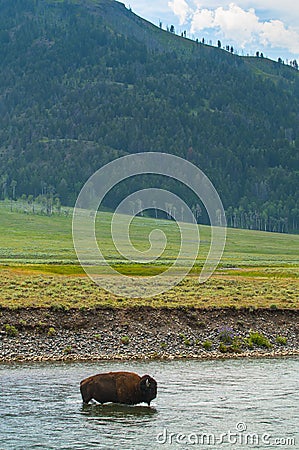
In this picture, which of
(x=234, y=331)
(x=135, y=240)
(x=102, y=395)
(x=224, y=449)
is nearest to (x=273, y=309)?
(x=234, y=331)

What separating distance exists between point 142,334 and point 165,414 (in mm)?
19467

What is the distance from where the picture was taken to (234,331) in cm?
4794

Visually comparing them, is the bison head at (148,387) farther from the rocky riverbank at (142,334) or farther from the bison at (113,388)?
the rocky riverbank at (142,334)

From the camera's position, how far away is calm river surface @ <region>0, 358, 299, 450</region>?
23.7 metres

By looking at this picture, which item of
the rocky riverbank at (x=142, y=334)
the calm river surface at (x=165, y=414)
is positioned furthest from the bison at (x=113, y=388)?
the rocky riverbank at (x=142, y=334)

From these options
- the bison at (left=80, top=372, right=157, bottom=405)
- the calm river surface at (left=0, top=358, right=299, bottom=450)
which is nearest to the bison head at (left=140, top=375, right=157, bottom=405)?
the bison at (left=80, top=372, right=157, bottom=405)

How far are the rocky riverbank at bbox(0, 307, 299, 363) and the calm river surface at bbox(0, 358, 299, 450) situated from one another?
19.3ft

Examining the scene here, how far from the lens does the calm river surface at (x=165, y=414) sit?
23.7 m

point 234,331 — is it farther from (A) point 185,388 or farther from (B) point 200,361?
(A) point 185,388

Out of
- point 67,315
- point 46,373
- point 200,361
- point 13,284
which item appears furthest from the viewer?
point 13,284

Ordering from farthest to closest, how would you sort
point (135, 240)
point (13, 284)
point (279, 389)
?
point (135, 240), point (13, 284), point (279, 389)

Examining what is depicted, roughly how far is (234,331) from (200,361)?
23.1 feet

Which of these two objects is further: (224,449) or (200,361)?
(200,361)

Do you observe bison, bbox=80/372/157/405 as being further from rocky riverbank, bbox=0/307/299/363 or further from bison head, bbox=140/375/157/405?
rocky riverbank, bbox=0/307/299/363
